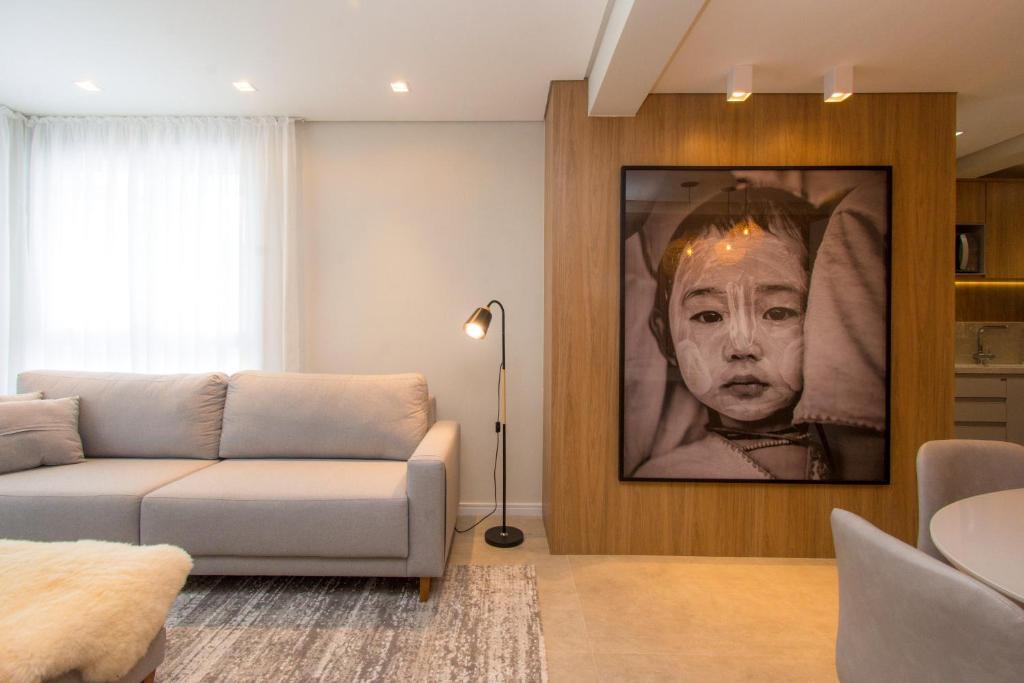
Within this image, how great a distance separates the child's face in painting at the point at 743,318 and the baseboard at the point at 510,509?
4.33 ft

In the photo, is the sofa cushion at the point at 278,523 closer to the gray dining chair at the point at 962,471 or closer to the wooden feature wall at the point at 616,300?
the wooden feature wall at the point at 616,300

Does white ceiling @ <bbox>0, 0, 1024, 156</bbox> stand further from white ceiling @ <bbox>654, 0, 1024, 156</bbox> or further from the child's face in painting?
the child's face in painting

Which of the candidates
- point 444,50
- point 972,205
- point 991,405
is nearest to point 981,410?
point 991,405

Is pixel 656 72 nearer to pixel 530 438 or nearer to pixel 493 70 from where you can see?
pixel 493 70

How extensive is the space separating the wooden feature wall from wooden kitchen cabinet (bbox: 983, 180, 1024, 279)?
5.59 feet

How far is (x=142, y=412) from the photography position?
2775mm

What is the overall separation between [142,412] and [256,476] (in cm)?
93

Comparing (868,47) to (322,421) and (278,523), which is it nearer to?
(322,421)

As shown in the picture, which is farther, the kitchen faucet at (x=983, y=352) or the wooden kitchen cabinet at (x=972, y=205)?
the kitchen faucet at (x=983, y=352)

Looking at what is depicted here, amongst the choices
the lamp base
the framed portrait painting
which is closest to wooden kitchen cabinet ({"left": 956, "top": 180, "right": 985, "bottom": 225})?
the framed portrait painting

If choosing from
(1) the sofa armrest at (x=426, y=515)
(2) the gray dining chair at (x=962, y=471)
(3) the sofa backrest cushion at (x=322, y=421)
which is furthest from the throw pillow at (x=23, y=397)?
(2) the gray dining chair at (x=962, y=471)

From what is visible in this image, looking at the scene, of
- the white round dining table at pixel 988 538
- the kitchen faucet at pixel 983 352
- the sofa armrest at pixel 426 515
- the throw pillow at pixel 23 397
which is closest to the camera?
the white round dining table at pixel 988 538

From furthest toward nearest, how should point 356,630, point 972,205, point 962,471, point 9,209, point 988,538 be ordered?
point 972,205
point 9,209
point 356,630
point 962,471
point 988,538

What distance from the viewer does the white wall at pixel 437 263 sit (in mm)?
3270
